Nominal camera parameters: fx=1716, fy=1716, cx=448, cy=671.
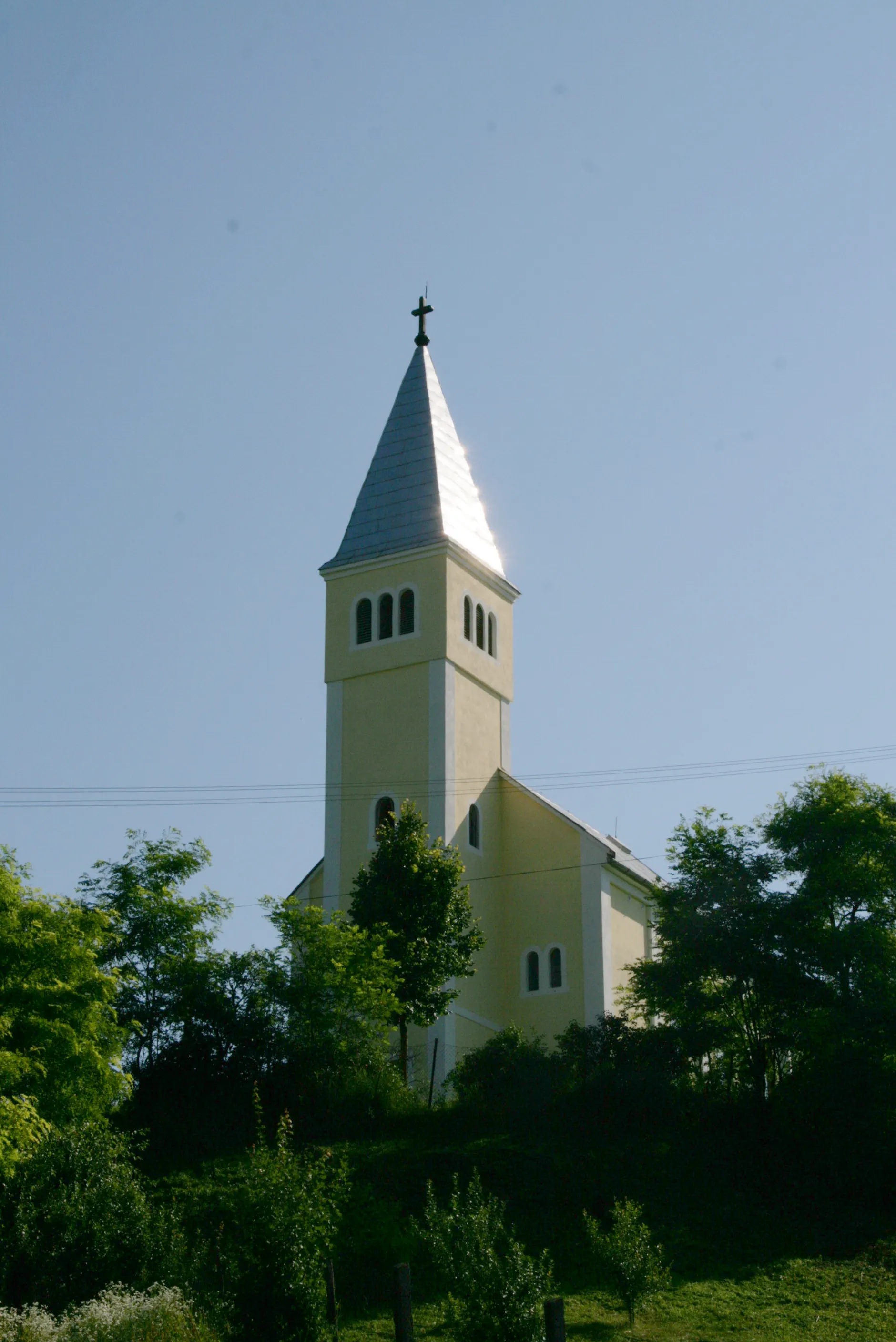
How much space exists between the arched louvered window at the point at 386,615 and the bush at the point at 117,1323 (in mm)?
29541

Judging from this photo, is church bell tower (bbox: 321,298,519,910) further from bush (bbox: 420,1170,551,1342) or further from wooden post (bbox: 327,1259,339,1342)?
wooden post (bbox: 327,1259,339,1342)

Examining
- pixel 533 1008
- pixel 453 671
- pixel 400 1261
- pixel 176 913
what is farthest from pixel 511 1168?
pixel 453 671

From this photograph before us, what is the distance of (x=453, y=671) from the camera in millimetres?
49781

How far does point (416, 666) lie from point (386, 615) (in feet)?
7.28

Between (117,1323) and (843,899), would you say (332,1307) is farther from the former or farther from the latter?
(843,899)

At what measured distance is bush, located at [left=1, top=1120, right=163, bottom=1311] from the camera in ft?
80.7

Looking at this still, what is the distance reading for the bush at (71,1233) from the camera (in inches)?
969

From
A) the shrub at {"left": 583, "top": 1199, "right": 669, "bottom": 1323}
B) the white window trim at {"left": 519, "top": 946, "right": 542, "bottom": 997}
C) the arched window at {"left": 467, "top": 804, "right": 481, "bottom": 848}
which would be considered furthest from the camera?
the arched window at {"left": 467, "top": 804, "right": 481, "bottom": 848}

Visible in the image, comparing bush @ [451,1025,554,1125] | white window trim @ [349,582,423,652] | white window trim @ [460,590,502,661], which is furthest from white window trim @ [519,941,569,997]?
white window trim @ [349,582,423,652]

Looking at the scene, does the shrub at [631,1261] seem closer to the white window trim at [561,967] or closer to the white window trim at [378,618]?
the white window trim at [561,967]

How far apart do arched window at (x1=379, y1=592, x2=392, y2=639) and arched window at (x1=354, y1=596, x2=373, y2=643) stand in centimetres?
29

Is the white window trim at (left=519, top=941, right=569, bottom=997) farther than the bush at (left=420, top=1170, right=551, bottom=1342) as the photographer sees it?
Yes

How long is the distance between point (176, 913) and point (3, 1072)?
1016 cm

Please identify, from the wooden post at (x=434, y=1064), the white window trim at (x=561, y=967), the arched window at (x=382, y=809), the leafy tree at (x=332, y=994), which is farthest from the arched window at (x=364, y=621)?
the leafy tree at (x=332, y=994)
